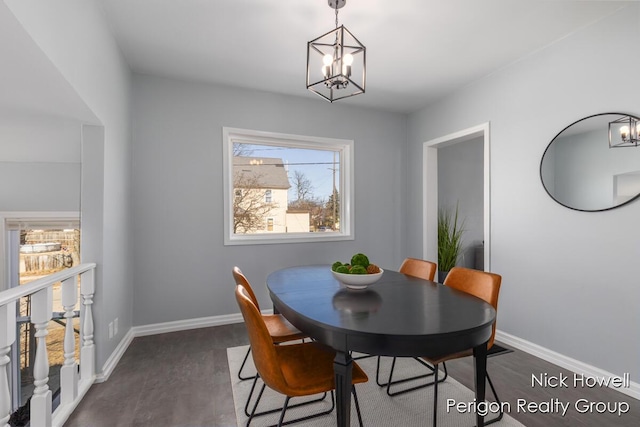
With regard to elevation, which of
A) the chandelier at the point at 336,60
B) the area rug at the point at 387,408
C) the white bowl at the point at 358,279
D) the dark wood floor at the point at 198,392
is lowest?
the dark wood floor at the point at 198,392

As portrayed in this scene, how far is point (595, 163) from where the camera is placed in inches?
91.7

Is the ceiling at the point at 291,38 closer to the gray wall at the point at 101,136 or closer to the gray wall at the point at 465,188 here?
the gray wall at the point at 101,136

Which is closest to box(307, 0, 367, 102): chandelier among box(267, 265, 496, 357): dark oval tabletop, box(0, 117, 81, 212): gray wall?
box(267, 265, 496, 357): dark oval tabletop

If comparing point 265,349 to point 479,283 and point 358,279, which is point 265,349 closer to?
point 358,279

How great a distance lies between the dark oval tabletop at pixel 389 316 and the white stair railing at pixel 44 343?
1.16 m

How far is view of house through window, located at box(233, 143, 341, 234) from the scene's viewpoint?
144 inches

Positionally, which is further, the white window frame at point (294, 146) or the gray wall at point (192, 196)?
the white window frame at point (294, 146)

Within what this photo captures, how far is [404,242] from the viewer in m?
4.29

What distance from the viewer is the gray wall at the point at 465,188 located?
181 inches

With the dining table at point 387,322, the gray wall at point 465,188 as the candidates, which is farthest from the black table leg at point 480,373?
the gray wall at point 465,188

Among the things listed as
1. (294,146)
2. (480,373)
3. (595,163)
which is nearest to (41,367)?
(480,373)

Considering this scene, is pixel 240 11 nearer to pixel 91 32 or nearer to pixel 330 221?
pixel 91 32

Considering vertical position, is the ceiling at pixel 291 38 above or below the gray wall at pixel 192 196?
above

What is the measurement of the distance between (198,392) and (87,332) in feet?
2.83
